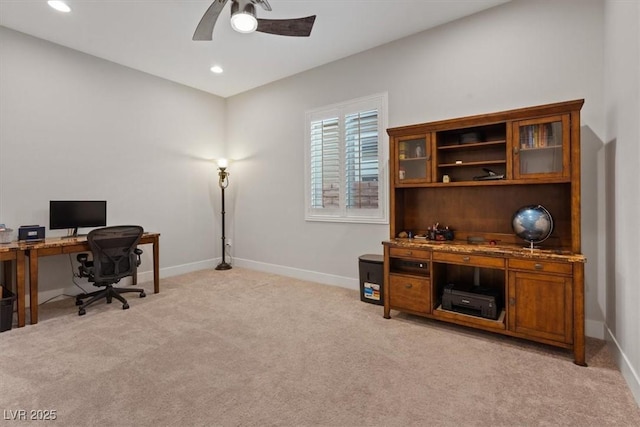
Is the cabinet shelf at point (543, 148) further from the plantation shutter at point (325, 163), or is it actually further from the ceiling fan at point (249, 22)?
the plantation shutter at point (325, 163)

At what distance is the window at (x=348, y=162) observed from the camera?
409 cm

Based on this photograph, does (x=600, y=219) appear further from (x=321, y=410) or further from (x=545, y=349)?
(x=321, y=410)

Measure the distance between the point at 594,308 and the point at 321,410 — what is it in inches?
104

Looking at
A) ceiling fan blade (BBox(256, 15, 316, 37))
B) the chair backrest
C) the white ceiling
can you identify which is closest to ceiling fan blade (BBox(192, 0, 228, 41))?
ceiling fan blade (BBox(256, 15, 316, 37))

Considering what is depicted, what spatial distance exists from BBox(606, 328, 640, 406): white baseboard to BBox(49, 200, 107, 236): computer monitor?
17.3ft

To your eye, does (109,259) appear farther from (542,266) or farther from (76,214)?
(542,266)

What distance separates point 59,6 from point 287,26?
241 centimetres

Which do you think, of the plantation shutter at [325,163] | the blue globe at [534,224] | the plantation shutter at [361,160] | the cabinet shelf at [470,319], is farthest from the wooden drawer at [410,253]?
the plantation shutter at [325,163]

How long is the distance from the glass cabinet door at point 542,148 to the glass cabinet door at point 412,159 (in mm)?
790

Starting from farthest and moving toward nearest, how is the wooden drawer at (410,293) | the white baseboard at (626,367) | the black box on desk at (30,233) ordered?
the black box on desk at (30,233) → the wooden drawer at (410,293) → the white baseboard at (626,367)

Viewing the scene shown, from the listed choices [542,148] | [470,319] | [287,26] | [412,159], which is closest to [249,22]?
[287,26]

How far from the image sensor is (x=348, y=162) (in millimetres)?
4371

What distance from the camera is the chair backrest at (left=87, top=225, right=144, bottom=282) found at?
3.51m

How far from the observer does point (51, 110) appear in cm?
387
